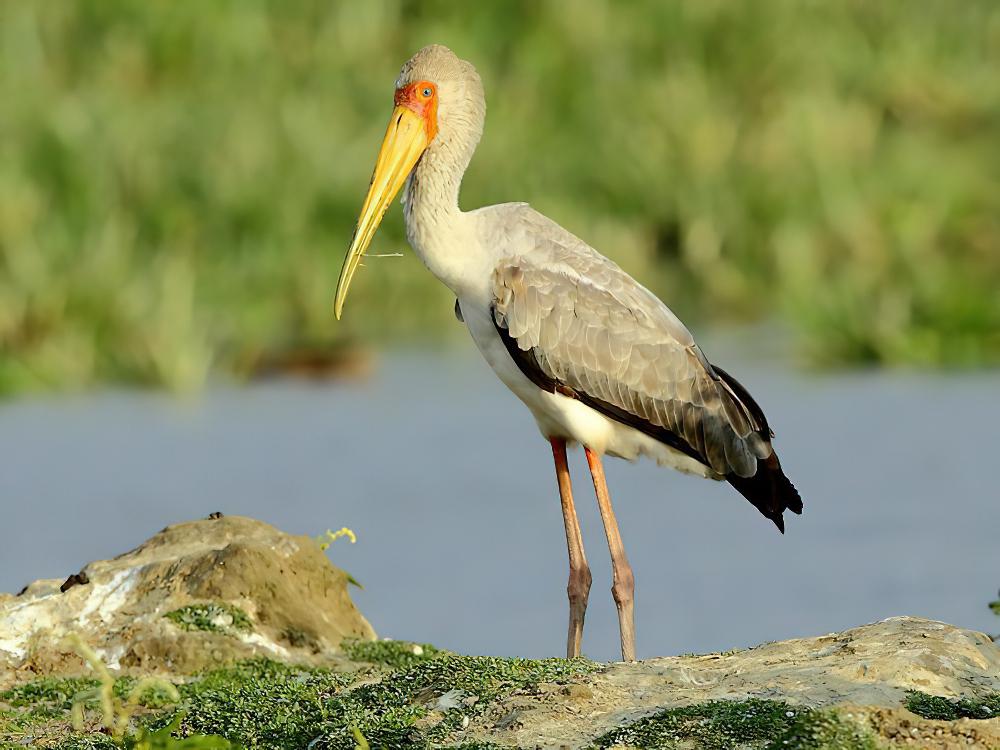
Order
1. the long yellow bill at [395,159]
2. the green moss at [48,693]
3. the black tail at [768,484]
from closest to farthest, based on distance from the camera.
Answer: the green moss at [48,693] < the long yellow bill at [395,159] < the black tail at [768,484]

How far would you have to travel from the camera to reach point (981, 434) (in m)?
12.4

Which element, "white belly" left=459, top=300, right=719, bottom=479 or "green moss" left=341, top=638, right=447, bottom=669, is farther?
"white belly" left=459, top=300, right=719, bottom=479

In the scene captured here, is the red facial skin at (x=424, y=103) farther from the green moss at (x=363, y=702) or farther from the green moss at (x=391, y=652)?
the green moss at (x=363, y=702)

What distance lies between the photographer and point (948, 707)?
5.84 meters

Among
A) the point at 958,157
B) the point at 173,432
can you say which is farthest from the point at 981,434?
the point at 958,157

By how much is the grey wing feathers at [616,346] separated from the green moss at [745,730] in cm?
220

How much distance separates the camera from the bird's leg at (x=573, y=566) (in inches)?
311

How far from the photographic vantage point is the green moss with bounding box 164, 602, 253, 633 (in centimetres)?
723

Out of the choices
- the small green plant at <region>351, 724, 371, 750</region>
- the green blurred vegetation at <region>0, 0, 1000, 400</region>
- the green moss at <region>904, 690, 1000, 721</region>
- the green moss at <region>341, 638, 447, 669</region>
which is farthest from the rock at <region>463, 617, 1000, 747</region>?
the green blurred vegetation at <region>0, 0, 1000, 400</region>

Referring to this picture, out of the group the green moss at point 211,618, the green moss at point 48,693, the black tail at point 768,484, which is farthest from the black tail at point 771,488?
the green moss at point 48,693

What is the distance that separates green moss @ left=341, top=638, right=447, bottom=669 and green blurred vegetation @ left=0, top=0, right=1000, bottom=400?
6787mm

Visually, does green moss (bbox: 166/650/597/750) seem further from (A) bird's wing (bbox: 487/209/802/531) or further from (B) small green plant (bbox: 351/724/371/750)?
(A) bird's wing (bbox: 487/209/802/531)

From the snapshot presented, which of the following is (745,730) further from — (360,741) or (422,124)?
(422,124)

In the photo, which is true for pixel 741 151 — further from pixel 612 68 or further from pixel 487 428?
pixel 487 428
